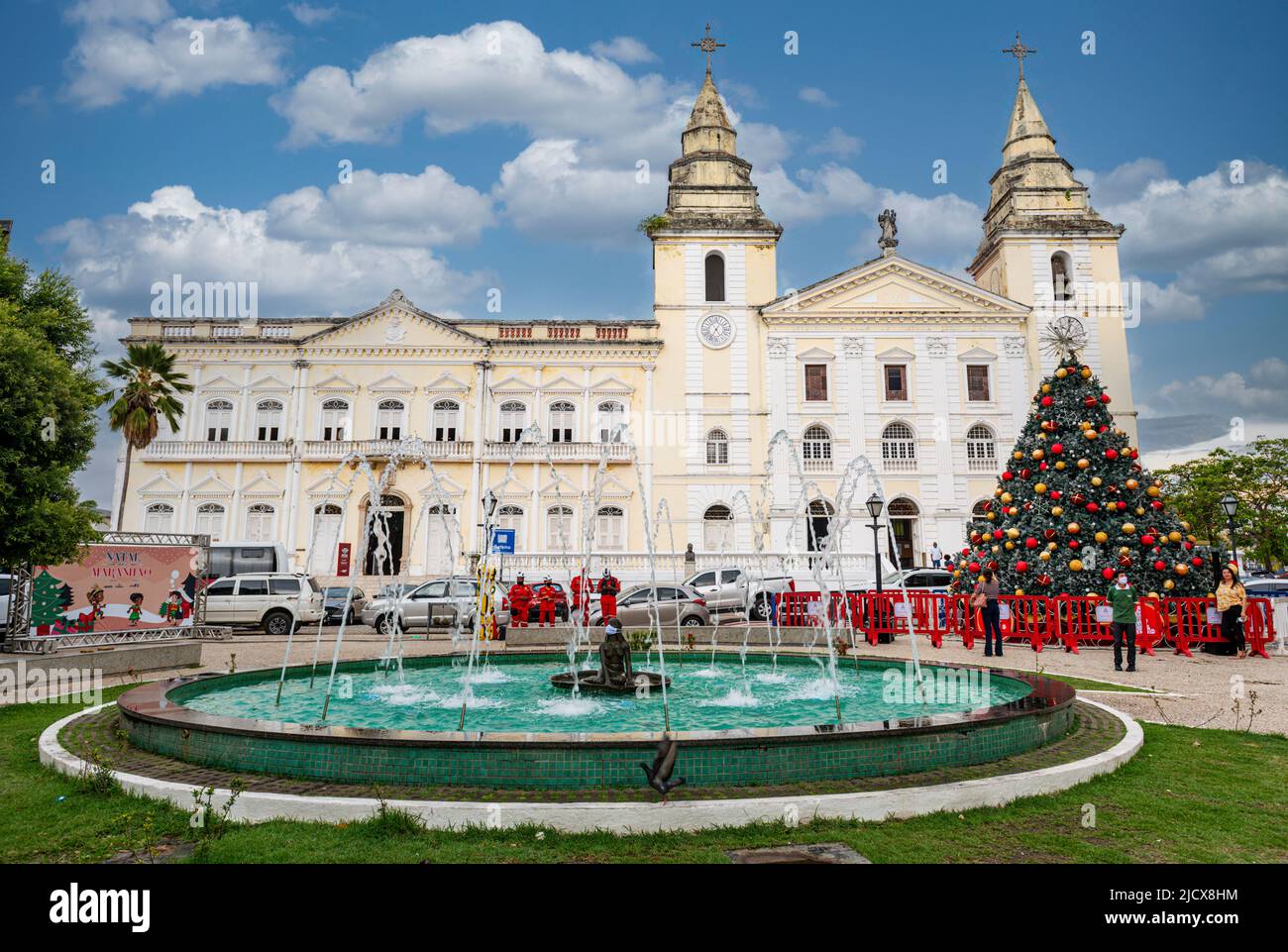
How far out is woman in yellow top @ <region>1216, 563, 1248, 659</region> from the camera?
48.9 feet

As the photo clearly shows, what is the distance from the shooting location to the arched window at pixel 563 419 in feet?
119

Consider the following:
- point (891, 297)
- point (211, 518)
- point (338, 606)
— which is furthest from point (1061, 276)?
point (211, 518)

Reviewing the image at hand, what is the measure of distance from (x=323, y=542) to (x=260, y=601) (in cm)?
1227

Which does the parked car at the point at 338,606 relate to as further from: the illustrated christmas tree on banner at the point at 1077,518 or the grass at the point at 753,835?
the grass at the point at 753,835

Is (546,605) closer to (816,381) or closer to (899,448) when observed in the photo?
(816,381)

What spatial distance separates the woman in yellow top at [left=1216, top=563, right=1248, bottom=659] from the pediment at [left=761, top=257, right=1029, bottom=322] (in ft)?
78.0

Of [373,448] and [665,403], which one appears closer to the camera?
[373,448]

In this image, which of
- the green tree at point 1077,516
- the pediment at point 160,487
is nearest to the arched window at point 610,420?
the pediment at point 160,487

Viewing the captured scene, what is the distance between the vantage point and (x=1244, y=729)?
858cm

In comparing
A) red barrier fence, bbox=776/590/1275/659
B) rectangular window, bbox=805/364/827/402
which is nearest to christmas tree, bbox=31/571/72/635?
red barrier fence, bbox=776/590/1275/659

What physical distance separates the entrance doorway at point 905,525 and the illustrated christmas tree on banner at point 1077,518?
15.7 m

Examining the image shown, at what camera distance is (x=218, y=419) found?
35656 mm

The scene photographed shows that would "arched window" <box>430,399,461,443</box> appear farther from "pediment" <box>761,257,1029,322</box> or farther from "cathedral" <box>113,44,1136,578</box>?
"pediment" <box>761,257,1029,322</box>
